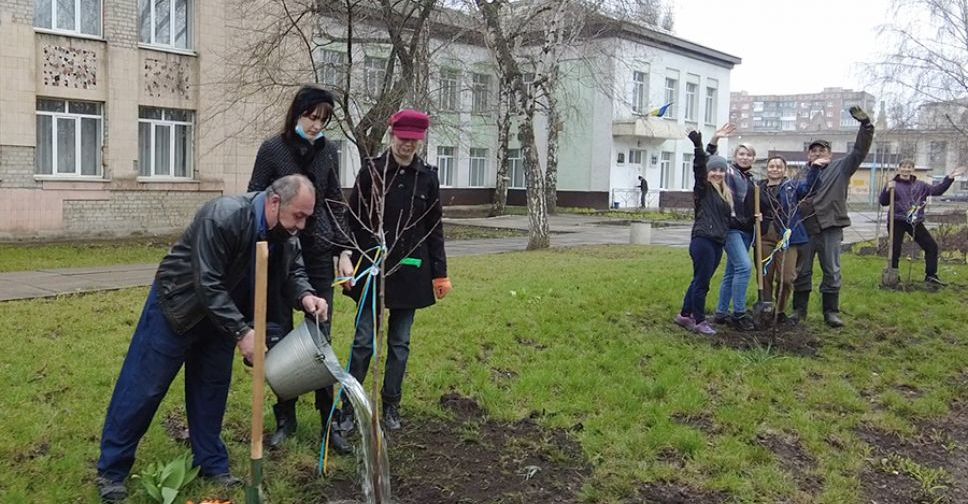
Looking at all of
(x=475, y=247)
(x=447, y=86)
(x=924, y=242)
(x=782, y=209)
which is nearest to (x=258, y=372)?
(x=782, y=209)

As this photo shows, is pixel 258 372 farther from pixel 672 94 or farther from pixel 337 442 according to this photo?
pixel 672 94

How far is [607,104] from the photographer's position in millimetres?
35844

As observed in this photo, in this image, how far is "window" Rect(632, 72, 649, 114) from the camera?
124 ft

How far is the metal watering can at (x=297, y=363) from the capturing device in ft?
11.0

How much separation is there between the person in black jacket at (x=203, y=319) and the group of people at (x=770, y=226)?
177 inches

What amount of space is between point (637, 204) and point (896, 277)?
89.5 ft

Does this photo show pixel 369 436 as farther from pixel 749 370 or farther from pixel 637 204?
pixel 637 204

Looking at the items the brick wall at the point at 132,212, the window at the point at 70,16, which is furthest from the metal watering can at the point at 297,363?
the window at the point at 70,16

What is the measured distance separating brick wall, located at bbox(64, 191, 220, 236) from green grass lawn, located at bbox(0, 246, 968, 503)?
31.4ft

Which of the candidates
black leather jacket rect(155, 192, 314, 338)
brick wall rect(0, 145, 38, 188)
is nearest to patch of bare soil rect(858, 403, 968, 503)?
black leather jacket rect(155, 192, 314, 338)

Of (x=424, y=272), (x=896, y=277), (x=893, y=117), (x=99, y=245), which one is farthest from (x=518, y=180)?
(x=424, y=272)

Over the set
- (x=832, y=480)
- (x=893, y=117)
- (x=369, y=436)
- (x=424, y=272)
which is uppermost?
(x=893, y=117)

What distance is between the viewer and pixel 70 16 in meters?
17.2

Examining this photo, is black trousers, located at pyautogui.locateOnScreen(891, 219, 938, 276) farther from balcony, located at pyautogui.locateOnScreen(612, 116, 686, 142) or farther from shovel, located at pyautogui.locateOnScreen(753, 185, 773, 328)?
balcony, located at pyautogui.locateOnScreen(612, 116, 686, 142)
